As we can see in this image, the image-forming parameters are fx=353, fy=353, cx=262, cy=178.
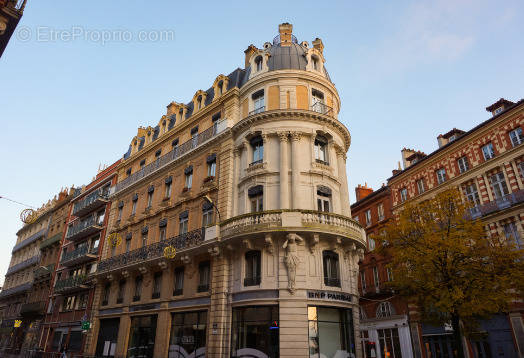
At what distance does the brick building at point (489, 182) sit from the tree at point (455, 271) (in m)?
5.11

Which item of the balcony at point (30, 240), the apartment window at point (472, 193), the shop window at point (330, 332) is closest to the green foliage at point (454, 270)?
the shop window at point (330, 332)

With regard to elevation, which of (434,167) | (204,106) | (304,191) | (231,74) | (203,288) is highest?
(231,74)

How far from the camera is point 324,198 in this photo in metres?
21.8

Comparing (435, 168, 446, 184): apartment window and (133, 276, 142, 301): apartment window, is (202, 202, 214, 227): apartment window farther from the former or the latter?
(435, 168, 446, 184): apartment window

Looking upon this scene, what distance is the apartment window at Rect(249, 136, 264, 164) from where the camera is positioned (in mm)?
23047

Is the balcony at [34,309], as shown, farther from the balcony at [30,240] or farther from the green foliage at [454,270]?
the green foliage at [454,270]

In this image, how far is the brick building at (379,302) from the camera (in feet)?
103

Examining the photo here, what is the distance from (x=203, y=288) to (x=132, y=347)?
341 inches

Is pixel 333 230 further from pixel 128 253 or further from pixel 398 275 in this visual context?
pixel 128 253

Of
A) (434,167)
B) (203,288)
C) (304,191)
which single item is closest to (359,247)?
(304,191)

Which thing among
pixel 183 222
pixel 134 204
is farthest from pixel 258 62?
pixel 134 204

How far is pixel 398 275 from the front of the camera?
19078 millimetres

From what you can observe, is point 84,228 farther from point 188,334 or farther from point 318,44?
point 318,44

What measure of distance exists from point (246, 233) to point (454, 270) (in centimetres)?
1059
